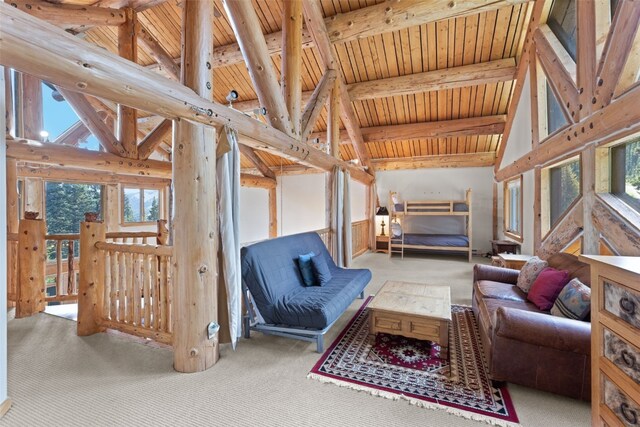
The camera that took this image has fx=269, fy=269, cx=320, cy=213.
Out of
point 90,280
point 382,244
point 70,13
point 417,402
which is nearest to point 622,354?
point 417,402

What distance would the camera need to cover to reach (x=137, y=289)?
2.80 meters

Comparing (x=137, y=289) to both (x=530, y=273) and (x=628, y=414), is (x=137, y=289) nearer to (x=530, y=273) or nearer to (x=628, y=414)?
(x=628, y=414)

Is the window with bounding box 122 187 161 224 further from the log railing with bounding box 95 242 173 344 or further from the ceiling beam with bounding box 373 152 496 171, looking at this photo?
the ceiling beam with bounding box 373 152 496 171

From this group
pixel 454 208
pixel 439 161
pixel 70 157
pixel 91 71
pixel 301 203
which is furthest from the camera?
pixel 301 203

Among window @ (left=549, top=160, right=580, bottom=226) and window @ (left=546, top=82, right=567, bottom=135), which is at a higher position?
window @ (left=546, top=82, right=567, bottom=135)

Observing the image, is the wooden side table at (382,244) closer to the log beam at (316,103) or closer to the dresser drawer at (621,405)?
the log beam at (316,103)

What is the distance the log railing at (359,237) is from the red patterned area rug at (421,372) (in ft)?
13.9

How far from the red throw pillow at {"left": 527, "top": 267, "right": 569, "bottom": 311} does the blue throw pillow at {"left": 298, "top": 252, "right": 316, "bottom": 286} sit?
90.7 inches

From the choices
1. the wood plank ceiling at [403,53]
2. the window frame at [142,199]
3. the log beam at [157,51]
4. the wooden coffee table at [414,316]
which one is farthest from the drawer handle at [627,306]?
the window frame at [142,199]

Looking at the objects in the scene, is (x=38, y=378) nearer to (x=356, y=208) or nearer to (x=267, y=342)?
(x=267, y=342)

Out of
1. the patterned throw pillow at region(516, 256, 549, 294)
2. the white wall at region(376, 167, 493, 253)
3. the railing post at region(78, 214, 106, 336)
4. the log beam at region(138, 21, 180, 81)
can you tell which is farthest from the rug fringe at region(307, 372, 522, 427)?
the white wall at region(376, 167, 493, 253)

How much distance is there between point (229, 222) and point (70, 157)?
139 inches

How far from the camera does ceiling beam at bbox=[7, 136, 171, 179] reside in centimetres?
367

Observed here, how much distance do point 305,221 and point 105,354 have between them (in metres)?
7.17
